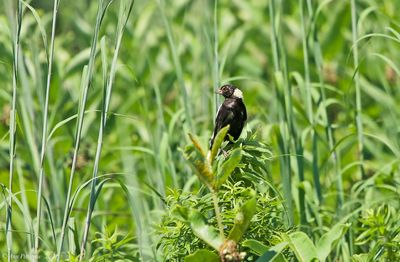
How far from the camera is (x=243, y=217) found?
206 cm

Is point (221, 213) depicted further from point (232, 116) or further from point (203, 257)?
point (232, 116)

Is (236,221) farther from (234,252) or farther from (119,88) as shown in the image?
(119,88)

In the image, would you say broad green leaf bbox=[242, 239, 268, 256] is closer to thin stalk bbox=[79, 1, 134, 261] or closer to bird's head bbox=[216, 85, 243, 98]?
thin stalk bbox=[79, 1, 134, 261]

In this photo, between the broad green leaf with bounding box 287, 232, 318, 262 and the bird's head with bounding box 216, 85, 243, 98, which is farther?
the bird's head with bounding box 216, 85, 243, 98

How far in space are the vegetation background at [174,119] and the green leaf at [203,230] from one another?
18cm

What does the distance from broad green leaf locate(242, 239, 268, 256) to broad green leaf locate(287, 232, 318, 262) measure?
90mm

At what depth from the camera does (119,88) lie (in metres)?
5.51

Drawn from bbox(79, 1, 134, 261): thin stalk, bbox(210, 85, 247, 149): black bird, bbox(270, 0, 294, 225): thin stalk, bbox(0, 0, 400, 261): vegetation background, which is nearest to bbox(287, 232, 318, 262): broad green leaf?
bbox(0, 0, 400, 261): vegetation background

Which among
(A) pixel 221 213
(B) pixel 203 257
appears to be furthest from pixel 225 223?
(B) pixel 203 257

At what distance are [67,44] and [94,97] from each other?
117cm

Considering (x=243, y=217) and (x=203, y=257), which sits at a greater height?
(x=243, y=217)

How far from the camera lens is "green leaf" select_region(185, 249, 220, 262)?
2.09 m

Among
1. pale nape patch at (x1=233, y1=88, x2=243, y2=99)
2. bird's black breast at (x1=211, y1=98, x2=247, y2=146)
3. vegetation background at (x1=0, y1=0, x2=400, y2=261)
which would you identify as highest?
pale nape patch at (x1=233, y1=88, x2=243, y2=99)

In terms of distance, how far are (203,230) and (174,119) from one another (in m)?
1.55
